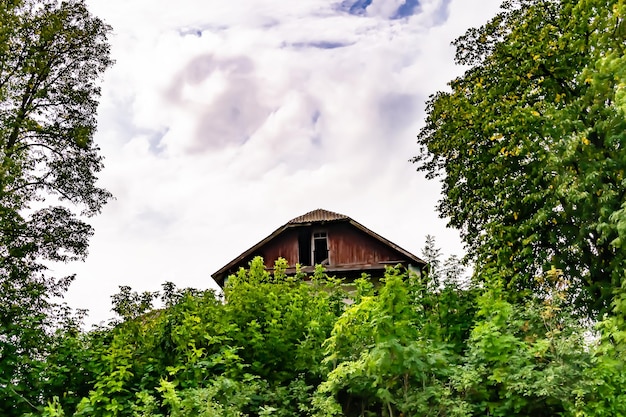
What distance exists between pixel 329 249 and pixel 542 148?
1196 cm

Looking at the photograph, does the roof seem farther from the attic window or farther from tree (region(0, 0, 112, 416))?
tree (region(0, 0, 112, 416))

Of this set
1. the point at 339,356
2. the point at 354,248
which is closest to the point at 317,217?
the point at 354,248

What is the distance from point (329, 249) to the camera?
23828 mm

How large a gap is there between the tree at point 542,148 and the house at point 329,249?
7.24 m

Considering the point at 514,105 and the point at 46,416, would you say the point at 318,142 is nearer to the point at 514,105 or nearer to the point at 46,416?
the point at 514,105

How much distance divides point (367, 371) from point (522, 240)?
9.45 metres

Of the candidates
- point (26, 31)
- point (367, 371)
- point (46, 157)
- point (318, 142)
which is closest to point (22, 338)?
point (367, 371)

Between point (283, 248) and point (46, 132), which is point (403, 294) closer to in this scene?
point (46, 132)

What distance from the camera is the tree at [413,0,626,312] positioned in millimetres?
11797

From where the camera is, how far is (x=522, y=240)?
1315 cm

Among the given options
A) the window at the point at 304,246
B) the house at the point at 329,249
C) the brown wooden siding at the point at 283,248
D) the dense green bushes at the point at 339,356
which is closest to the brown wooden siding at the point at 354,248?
the house at the point at 329,249

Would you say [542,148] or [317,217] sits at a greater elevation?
[317,217]

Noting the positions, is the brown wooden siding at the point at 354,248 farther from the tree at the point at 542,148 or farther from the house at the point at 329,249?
the tree at the point at 542,148

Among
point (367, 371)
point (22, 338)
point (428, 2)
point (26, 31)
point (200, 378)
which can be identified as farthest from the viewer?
point (26, 31)
